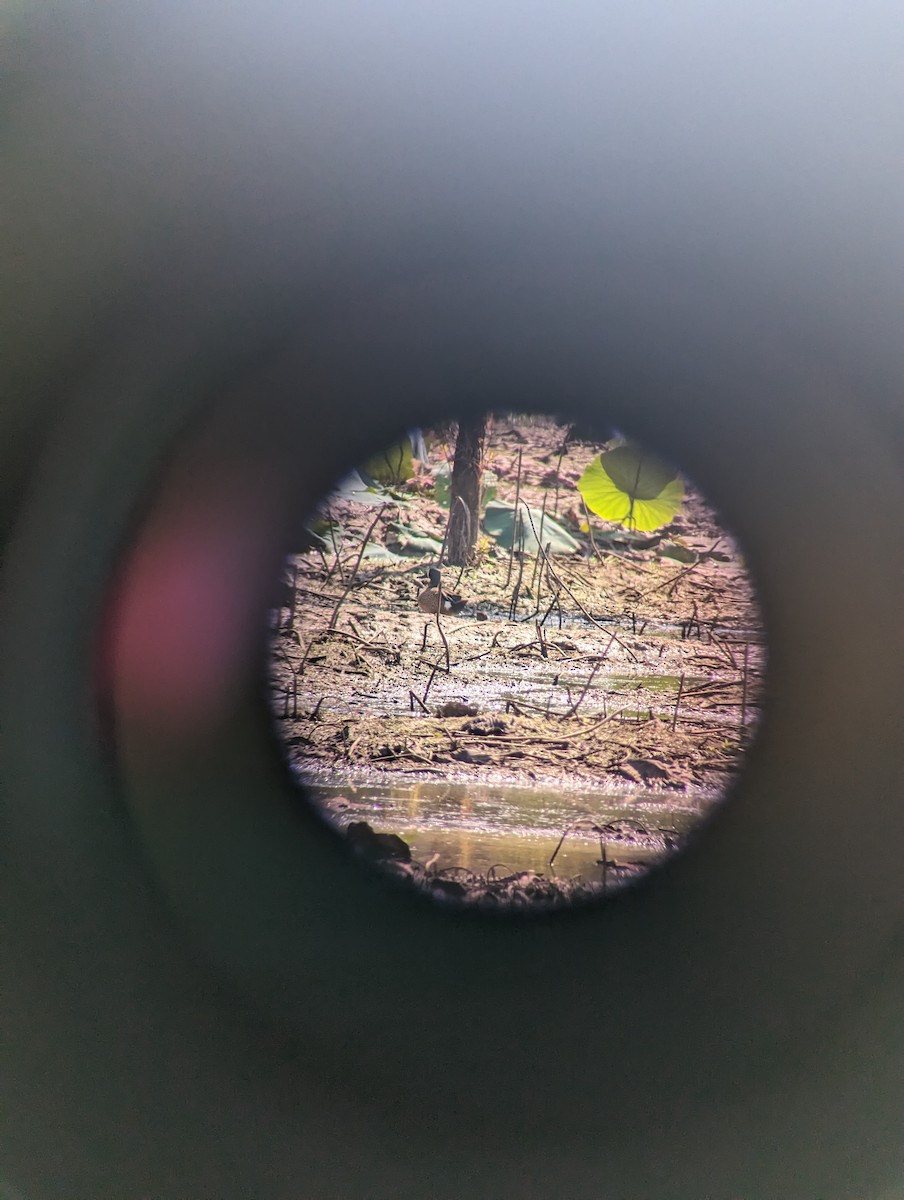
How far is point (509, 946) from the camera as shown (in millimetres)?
904

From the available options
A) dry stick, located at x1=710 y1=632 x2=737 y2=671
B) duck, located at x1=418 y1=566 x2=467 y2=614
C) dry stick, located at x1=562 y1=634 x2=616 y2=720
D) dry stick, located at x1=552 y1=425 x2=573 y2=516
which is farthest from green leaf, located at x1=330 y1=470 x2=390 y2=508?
dry stick, located at x1=710 y1=632 x2=737 y2=671

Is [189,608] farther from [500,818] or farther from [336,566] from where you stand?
[500,818]

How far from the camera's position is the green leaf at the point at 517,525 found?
0.99m

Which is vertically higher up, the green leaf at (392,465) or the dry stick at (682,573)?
the green leaf at (392,465)

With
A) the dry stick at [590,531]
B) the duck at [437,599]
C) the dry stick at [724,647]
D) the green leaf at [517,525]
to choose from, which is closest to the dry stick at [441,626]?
the duck at [437,599]

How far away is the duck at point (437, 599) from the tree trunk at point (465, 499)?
0.11 feet

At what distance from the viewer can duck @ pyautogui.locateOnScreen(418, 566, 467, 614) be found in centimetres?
100

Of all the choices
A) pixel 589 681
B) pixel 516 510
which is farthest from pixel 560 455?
pixel 589 681

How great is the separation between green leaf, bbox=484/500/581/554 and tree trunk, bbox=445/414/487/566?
2 centimetres

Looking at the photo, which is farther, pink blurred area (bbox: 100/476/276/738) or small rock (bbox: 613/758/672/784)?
small rock (bbox: 613/758/672/784)

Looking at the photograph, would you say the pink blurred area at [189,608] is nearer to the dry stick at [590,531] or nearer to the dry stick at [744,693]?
the dry stick at [590,531]

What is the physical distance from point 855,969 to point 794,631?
389mm

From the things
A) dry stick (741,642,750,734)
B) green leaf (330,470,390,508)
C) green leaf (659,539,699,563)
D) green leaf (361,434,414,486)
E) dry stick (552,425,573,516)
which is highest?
dry stick (552,425,573,516)

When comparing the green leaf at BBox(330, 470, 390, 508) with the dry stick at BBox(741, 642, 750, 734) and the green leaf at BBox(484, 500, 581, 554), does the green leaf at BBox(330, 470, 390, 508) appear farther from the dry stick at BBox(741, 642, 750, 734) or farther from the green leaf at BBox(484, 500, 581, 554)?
the dry stick at BBox(741, 642, 750, 734)
